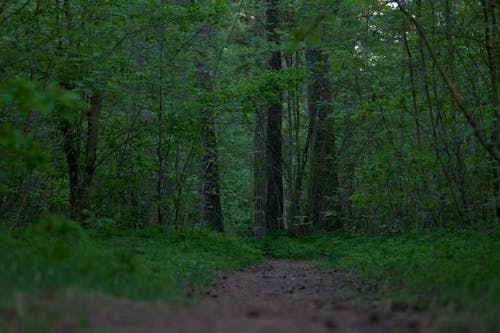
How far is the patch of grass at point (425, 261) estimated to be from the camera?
15.0 feet

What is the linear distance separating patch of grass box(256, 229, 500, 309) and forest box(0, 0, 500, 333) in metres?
0.04

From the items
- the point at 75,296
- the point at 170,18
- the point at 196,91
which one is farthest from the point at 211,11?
the point at 75,296

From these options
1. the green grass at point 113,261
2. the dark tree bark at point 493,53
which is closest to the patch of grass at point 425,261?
the dark tree bark at point 493,53

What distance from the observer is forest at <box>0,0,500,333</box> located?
4.07 metres

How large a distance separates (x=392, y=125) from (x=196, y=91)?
6.32 metres

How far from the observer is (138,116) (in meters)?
11.2

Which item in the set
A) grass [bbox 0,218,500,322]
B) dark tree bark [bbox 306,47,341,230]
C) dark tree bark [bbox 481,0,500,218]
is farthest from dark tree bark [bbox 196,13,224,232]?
dark tree bark [bbox 481,0,500,218]

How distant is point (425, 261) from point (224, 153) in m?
10.7

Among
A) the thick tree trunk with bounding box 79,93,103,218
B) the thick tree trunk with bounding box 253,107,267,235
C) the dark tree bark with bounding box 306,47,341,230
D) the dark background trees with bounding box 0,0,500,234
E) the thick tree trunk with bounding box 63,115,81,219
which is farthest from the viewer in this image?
the thick tree trunk with bounding box 253,107,267,235

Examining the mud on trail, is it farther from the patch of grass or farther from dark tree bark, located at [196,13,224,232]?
dark tree bark, located at [196,13,224,232]

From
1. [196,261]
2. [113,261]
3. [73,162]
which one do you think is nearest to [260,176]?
[73,162]

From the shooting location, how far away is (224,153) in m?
17.3

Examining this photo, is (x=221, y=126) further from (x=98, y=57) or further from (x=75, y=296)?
(x=75, y=296)

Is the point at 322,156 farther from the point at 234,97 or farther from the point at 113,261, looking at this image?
the point at 113,261
